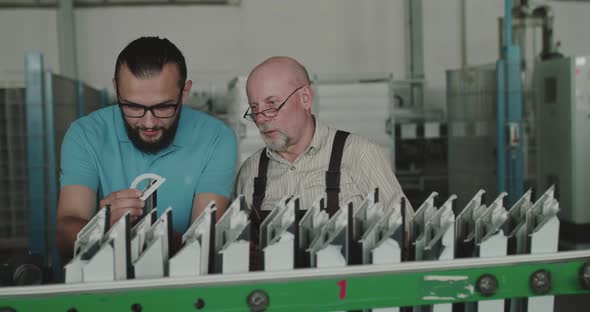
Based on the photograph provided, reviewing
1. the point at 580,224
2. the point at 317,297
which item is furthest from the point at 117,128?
the point at 580,224

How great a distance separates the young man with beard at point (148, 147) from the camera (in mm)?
1784

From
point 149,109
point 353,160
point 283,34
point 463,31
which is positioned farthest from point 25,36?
point 149,109

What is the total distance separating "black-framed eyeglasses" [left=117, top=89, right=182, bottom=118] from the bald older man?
2.34 feet

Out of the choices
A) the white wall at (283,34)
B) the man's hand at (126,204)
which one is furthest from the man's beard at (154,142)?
the white wall at (283,34)

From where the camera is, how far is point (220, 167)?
6.71ft

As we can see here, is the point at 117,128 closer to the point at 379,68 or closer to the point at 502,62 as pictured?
the point at 502,62

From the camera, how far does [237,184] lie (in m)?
2.74

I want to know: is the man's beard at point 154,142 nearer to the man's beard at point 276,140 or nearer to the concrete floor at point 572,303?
the man's beard at point 276,140

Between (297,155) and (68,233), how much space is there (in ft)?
3.75

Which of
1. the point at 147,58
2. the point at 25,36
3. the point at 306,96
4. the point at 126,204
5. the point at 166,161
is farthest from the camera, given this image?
the point at 25,36

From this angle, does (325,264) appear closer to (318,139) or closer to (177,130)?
(177,130)

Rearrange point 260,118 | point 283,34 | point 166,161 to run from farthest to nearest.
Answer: point 283,34 → point 260,118 → point 166,161

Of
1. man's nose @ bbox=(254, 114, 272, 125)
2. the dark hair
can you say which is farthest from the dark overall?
the dark hair

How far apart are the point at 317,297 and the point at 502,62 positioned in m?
4.61
